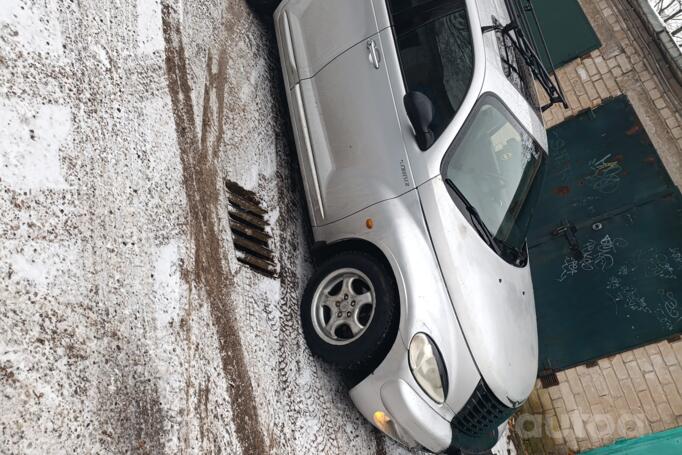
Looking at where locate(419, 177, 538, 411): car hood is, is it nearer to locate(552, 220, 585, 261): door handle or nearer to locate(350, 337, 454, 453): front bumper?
locate(350, 337, 454, 453): front bumper

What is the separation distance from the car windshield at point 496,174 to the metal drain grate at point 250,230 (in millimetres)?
1405

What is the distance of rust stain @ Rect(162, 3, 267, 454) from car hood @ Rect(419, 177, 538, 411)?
56.9 inches

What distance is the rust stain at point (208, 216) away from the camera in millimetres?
3816

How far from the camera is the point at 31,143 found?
306 cm

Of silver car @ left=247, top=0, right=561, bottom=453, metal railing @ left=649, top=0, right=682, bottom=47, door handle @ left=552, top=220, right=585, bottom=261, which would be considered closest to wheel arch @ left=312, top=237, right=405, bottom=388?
silver car @ left=247, top=0, right=561, bottom=453

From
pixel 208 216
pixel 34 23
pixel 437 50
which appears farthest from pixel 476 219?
pixel 34 23

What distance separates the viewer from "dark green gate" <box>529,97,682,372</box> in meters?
7.18

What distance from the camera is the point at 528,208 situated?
4887 millimetres

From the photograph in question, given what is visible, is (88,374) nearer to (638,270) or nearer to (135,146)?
(135,146)

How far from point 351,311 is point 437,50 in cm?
202

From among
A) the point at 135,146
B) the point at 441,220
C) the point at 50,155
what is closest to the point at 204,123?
the point at 135,146

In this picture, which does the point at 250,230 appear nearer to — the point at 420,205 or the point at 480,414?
the point at 420,205

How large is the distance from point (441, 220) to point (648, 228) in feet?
14.3

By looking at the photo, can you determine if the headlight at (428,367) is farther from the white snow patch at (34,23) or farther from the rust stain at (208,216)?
the white snow patch at (34,23)
